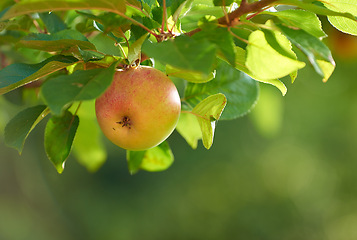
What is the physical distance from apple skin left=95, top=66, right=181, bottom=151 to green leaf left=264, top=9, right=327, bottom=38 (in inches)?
6.5

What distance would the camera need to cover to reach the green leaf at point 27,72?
0.53m

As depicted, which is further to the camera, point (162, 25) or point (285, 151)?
point (285, 151)

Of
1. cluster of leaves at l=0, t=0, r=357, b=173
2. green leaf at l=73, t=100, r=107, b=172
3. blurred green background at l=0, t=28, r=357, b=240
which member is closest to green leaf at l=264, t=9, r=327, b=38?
cluster of leaves at l=0, t=0, r=357, b=173

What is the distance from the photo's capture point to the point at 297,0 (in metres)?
0.47

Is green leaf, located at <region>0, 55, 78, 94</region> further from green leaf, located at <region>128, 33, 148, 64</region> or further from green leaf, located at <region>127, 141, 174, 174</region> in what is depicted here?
green leaf, located at <region>127, 141, 174, 174</region>

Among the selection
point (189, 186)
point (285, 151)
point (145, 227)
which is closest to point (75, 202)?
point (145, 227)

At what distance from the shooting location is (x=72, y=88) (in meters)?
0.43

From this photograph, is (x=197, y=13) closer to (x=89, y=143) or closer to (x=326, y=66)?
(x=326, y=66)

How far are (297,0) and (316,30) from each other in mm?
54

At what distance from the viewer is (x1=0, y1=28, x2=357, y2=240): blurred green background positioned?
5672 millimetres

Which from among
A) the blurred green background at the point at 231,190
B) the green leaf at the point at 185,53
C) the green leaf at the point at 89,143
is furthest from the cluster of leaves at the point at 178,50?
the blurred green background at the point at 231,190

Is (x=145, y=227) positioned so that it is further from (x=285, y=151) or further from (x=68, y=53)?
(x=68, y=53)

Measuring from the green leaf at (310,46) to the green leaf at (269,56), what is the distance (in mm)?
12

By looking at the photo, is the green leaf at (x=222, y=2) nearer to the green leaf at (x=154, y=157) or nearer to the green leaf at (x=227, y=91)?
the green leaf at (x=227, y=91)
